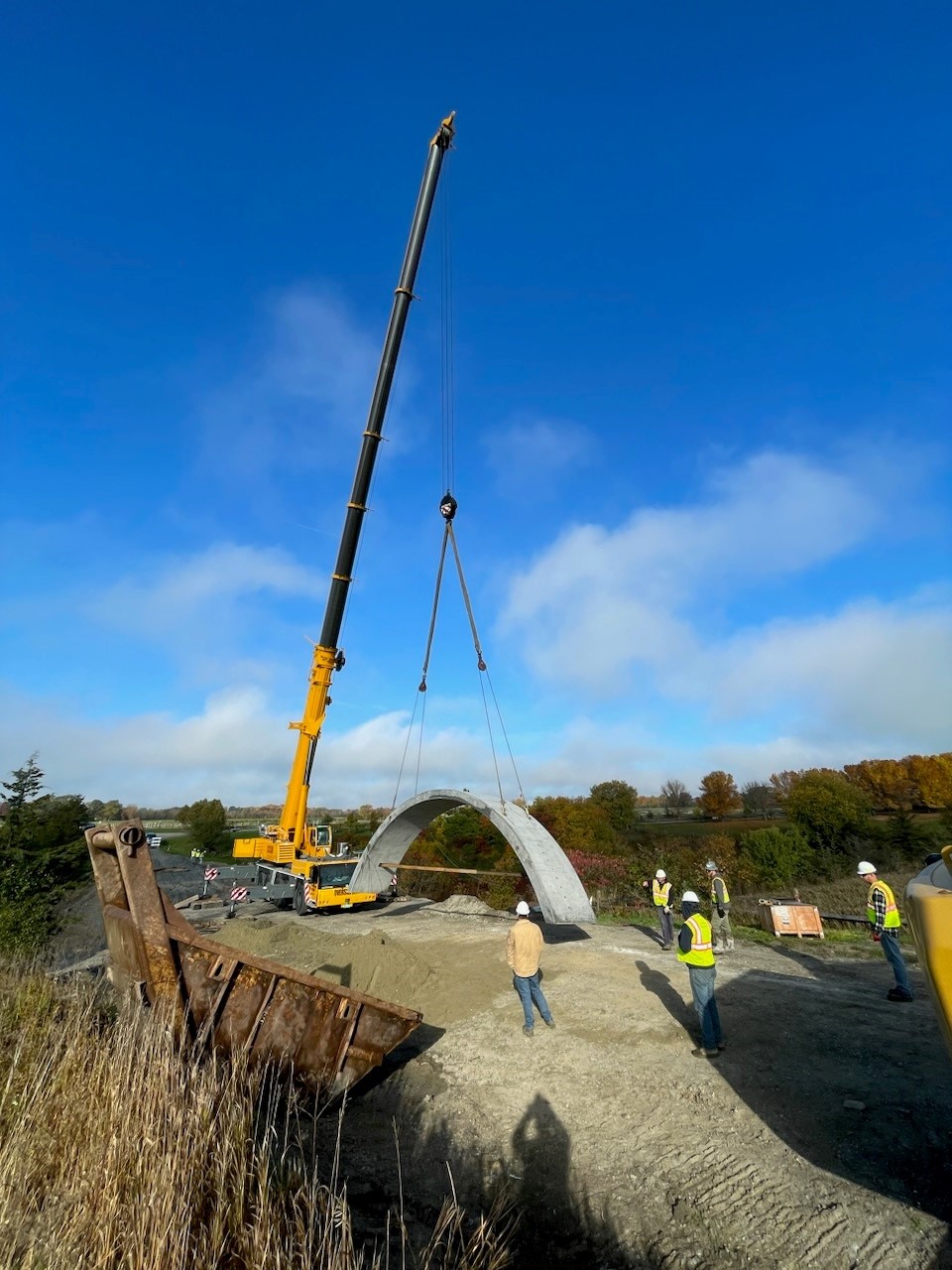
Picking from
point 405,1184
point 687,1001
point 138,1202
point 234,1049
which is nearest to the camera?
point 138,1202

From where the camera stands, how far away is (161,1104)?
4.08 metres

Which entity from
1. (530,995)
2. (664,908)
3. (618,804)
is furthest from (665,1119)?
(618,804)

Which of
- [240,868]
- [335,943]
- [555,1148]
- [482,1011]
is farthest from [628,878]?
[555,1148]

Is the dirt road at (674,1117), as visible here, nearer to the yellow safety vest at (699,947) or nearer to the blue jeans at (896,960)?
the blue jeans at (896,960)

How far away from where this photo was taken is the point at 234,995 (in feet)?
20.5

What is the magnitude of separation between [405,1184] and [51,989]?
15.3 feet

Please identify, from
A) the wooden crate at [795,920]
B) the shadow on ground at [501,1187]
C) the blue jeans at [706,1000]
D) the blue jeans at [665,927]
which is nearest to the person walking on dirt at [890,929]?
the blue jeans at [706,1000]

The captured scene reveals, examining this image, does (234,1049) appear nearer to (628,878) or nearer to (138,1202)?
(138,1202)

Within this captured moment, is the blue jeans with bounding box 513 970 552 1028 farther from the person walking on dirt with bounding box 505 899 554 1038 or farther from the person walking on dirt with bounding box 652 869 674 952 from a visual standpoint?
the person walking on dirt with bounding box 652 869 674 952

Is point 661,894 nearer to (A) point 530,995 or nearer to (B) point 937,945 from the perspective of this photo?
(A) point 530,995

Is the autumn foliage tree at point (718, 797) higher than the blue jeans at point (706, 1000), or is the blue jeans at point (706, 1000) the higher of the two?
the autumn foliage tree at point (718, 797)

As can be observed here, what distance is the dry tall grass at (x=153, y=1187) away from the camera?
296 centimetres

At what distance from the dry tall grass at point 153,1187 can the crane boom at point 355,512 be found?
41.8ft

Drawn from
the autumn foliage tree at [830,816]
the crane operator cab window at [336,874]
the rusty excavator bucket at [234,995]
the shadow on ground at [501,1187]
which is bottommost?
the shadow on ground at [501,1187]
